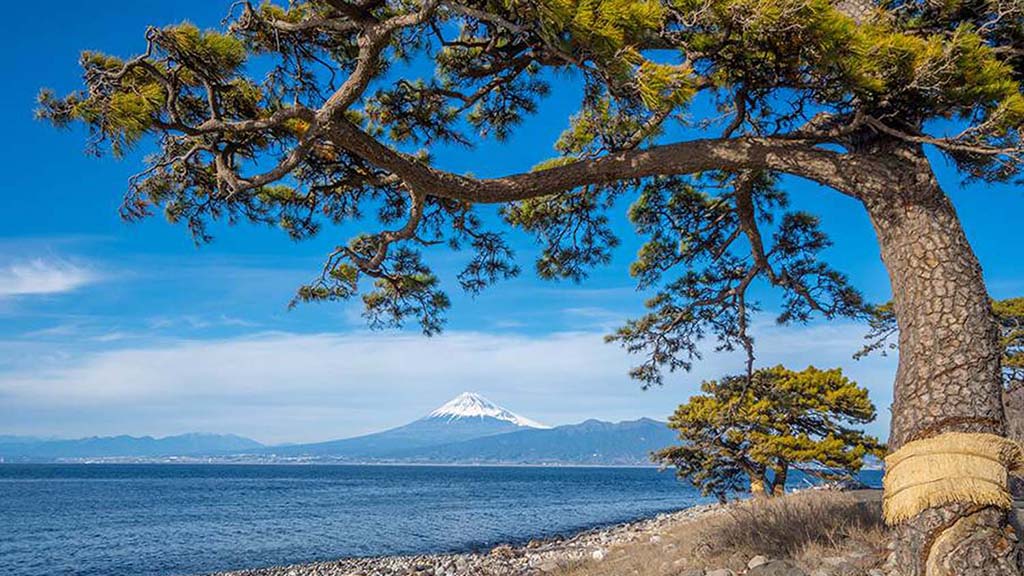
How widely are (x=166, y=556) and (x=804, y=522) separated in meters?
22.3

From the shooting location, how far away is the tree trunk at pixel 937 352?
346cm

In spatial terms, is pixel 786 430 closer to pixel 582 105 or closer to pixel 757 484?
pixel 757 484

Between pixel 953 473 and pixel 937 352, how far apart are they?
70 centimetres

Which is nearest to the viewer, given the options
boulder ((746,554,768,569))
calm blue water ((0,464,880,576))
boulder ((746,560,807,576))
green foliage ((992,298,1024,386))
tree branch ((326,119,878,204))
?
tree branch ((326,119,878,204))

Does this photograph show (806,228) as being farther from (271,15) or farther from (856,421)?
(856,421)

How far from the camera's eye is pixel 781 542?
567cm

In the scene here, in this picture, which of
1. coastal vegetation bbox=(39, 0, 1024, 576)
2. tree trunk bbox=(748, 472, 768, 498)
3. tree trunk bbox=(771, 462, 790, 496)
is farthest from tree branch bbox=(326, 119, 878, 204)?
tree trunk bbox=(748, 472, 768, 498)

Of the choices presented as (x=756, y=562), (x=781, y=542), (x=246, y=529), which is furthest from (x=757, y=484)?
(x=246, y=529)

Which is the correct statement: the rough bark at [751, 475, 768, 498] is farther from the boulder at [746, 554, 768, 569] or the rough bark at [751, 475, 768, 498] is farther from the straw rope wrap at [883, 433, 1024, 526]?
the straw rope wrap at [883, 433, 1024, 526]

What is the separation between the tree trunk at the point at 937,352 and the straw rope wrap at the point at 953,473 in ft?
0.20

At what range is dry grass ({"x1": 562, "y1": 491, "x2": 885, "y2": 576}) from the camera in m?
5.09

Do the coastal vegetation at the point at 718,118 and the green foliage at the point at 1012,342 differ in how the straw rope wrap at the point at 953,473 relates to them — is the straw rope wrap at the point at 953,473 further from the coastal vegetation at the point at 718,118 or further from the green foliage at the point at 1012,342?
the green foliage at the point at 1012,342

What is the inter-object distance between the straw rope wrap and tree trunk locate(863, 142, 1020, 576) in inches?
2.4

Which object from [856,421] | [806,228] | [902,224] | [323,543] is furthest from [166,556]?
[902,224]
